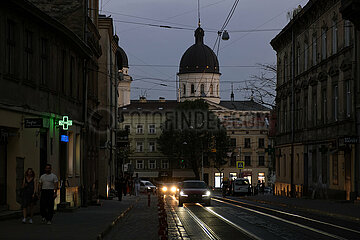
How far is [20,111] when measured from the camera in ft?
76.1

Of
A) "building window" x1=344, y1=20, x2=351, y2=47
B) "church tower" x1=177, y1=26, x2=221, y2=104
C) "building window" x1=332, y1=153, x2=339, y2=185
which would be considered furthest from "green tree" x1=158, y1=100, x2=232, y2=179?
"building window" x1=344, y1=20, x2=351, y2=47

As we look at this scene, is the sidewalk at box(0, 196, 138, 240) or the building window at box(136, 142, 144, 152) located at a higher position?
the building window at box(136, 142, 144, 152)

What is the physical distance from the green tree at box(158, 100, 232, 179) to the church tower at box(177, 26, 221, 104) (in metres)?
31.3

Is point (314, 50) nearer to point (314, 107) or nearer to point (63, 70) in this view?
point (314, 107)

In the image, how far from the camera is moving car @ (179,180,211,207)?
1558 inches

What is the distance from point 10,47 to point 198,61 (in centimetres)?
12419

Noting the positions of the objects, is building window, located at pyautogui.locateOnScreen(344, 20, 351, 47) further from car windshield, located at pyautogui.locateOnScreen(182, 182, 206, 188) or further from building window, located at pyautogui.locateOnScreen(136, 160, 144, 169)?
building window, located at pyautogui.locateOnScreen(136, 160, 144, 169)

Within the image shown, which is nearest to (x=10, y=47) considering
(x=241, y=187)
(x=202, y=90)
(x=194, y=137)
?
(x=241, y=187)

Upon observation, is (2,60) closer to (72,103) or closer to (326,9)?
(72,103)

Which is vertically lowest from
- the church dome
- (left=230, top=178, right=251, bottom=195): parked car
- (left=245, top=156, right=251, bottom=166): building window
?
(left=230, top=178, right=251, bottom=195): parked car

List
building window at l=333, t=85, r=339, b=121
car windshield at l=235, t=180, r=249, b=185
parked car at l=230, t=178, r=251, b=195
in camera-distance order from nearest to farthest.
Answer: building window at l=333, t=85, r=339, b=121 → parked car at l=230, t=178, r=251, b=195 → car windshield at l=235, t=180, r=249, b=185

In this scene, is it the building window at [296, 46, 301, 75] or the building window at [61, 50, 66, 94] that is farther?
the building window at [296, 46, 301, 75]

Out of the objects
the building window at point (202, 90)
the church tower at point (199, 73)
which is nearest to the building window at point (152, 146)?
the church tower at point (199, 73)

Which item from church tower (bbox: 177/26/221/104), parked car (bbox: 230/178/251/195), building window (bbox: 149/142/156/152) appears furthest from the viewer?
church tower (bbox: 177/26/221/104)
